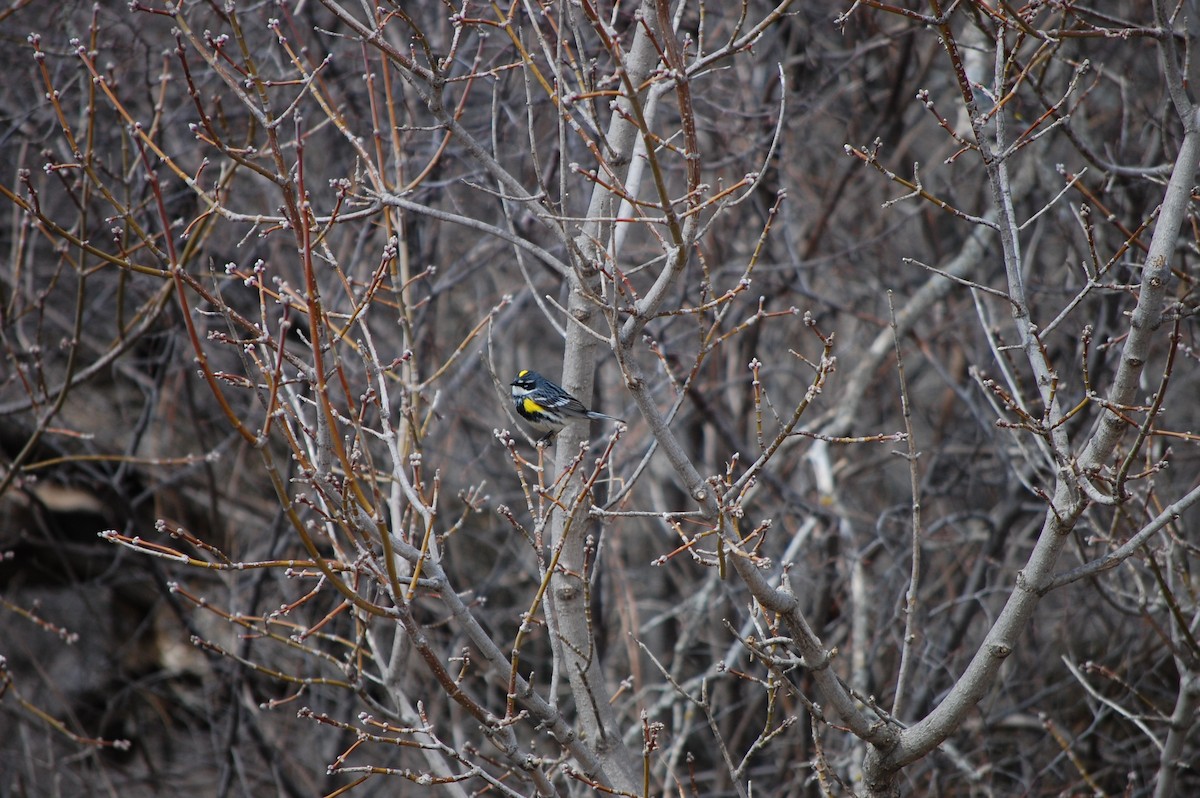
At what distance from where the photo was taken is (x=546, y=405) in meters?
4.32

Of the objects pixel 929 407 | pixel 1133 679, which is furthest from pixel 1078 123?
pixel 1133 679

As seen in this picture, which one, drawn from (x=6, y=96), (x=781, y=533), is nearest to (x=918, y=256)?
(x=781, y=533)

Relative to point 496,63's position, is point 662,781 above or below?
below

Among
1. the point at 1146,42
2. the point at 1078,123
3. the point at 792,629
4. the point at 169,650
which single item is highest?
the point at 1146,42

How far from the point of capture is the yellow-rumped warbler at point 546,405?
3.77 m

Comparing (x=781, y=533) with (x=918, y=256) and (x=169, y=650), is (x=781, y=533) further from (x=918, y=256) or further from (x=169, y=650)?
(x=169, y=650)

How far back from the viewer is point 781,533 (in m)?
7.94

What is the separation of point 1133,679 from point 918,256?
4153 mm

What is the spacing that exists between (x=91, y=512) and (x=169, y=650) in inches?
55.9

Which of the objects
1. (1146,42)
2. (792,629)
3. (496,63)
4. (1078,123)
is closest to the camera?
(792,629)

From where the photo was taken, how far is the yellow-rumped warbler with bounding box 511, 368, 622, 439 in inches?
148

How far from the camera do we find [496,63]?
644 cm

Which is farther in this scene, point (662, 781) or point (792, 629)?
point (662, 781)

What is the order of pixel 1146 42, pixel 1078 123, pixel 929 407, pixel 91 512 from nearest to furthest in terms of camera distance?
pixel 1078 123, pixel 1146 42, pixel 91 512, pixel 929 407
